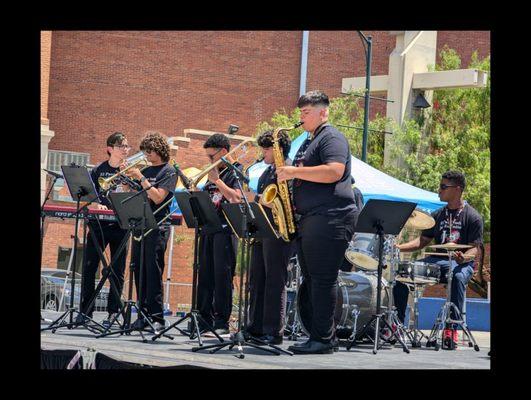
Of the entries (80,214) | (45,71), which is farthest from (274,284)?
(45,71)

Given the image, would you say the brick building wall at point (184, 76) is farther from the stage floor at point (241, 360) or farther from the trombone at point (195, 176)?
the stage floor at point (241, 360)

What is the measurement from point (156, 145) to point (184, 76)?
2321 centimetres

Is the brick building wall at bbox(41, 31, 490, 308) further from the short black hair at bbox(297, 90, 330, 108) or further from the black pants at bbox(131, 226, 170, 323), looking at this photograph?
the short black hair at bbox(297, 90, 330, 108)

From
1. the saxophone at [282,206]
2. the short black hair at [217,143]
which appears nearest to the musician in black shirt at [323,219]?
the saxophone at [282,206]

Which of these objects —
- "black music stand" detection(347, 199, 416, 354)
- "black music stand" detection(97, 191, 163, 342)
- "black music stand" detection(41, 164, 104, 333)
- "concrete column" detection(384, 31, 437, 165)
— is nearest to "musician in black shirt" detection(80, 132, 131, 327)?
"black music stand" detection(41, 164, 104, 333)

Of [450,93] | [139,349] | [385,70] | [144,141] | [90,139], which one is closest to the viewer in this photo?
[139,349]

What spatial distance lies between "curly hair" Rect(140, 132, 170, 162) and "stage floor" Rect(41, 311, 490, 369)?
189 centimetres

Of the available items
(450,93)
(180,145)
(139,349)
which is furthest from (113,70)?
(139,349)

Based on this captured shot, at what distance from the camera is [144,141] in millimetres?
9883

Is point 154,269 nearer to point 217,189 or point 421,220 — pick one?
point 217,189

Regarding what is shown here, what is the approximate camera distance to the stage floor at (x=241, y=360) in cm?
725

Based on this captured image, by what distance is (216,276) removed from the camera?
978 centimetres
